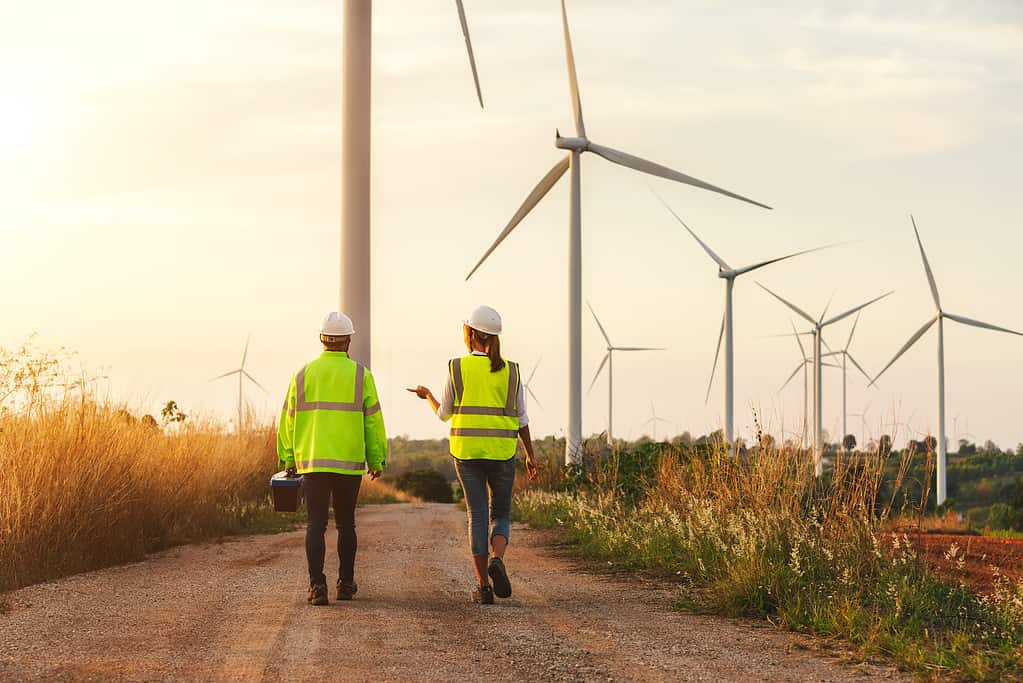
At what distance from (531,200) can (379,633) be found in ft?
66.9

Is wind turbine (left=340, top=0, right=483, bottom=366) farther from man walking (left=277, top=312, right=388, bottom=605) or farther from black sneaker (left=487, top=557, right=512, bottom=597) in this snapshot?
black sneaker (left=487, top=557, right=512, bottom=597)

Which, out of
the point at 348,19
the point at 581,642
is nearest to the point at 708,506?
the point at 581,642

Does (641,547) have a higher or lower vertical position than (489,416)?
lower

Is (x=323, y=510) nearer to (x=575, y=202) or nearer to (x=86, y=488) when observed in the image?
(x=86, y=488)

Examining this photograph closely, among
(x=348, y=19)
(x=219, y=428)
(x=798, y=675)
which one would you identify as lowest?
(x=798, y=675)

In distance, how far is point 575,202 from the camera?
25.1 m

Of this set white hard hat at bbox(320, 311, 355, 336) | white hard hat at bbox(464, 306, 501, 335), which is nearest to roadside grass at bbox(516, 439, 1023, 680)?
white hard hat at bbox(464, 306, 501, 335)

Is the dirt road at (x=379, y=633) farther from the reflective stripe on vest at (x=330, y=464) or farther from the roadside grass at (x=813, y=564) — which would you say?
the reflective stripe on vest at (x=330, y=464)

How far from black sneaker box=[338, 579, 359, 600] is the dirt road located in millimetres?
129

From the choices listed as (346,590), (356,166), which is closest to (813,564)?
(346,590)

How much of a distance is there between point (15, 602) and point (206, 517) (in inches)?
275

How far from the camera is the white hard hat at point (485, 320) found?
9625mm

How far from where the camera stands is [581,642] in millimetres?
8023

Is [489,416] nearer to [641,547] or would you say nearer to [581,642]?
[581,642]
